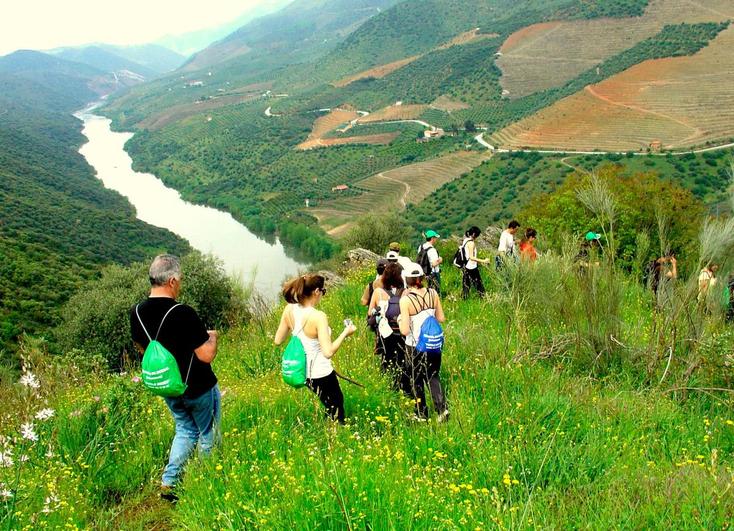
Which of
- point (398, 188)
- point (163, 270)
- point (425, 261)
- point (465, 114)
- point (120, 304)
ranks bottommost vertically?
point (398, 188)

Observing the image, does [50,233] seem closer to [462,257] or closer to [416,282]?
[462,257]

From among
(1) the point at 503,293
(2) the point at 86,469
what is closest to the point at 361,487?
(2) the point at 86,469

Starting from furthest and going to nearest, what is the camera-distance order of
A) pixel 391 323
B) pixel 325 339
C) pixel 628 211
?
pixel 628 211
pixel 391 323
pixel 325 339

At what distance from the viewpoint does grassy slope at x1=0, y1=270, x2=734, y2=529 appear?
8.41ft

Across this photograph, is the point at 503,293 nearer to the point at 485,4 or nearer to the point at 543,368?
the point at 543,368

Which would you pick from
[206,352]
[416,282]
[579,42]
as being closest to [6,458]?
[206,352]

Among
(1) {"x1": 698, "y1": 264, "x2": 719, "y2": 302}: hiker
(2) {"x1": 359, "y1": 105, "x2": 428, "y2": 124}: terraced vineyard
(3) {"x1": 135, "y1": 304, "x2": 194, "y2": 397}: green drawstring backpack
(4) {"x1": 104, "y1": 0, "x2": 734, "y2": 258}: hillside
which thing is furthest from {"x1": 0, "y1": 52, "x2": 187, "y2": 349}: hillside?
(2) {"x1": 359, "y1": 105, "x2": 428, "y2": 124}: terraced vineyard

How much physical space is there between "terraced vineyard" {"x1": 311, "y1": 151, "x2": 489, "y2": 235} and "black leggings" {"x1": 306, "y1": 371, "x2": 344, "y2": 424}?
60.5 meters

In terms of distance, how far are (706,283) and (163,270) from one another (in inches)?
151

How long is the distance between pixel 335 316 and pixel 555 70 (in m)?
101

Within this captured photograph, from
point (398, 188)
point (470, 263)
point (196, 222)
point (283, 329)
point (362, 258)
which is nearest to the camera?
point (283, 329)

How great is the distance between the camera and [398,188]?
239 ft

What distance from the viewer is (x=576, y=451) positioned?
3.23 meters

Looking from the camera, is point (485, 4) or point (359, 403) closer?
point (359, 403)
